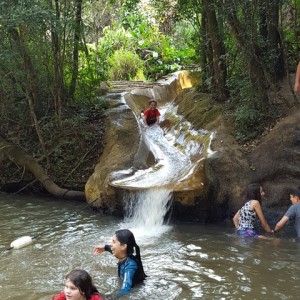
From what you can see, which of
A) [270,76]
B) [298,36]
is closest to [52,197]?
[270,76]

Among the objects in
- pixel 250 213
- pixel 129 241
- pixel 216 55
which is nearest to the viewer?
pixel 129 241

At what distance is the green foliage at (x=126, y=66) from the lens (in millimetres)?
21422

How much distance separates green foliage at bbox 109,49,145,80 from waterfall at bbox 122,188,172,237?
13.3m

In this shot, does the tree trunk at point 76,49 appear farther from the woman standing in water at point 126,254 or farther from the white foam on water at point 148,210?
the woman standing in water at point 126,254

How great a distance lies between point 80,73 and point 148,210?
6.30 meters

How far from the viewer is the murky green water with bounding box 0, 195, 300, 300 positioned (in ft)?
17.6

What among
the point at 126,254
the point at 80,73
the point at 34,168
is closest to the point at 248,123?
the point at 34,168

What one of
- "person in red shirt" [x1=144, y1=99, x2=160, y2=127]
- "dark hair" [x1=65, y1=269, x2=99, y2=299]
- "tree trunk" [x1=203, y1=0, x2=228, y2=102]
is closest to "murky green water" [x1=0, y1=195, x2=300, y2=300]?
"dark hair" [x1=65, y1=269, x2=99, y2=299]

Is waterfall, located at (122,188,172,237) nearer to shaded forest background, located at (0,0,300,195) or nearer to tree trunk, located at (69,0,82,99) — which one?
shaded forest background, located at (0,0,300,195)

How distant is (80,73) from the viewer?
Answer: 44.2 feet

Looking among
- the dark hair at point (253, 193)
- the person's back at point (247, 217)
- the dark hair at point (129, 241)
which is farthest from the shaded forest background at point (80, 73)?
the dark hair at point (129, 241)

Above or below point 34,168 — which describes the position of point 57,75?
above

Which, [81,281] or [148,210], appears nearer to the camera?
[81,281]

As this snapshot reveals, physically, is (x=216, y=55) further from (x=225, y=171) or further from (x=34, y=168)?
(x=34, y=168)
